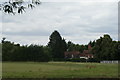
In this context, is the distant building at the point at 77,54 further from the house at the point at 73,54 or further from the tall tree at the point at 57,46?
the tall tree at the point at 57,46

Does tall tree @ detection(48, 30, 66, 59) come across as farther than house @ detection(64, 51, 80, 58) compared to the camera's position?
No

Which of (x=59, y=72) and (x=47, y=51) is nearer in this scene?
(x=59, y=72)

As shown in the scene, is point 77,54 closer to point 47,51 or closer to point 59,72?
point 47,51

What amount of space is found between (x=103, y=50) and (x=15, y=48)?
29.5 meters

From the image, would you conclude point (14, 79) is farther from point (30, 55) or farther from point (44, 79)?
point (30, 55)

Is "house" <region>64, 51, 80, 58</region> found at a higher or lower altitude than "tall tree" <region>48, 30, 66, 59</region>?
lower

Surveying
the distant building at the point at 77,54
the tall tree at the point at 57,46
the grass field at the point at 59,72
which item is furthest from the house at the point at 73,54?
the grass field at the point at 59,72

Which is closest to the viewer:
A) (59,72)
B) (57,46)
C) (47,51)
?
(59,72)

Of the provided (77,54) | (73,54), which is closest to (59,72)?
(73,54)

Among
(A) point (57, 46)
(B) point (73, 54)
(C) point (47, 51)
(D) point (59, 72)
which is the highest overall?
(A) point (57, 46)

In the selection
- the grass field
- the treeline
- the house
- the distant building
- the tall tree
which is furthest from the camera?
the house

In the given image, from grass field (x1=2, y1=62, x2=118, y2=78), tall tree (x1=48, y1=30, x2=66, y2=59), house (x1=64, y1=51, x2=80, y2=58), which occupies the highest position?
tall tree (x1=48, y1=30, x2=66, y2=59)

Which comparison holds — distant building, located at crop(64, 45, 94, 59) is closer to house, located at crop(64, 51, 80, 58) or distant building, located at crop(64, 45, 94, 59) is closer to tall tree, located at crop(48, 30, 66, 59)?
house, located at crop(64, 51, 80, 58)

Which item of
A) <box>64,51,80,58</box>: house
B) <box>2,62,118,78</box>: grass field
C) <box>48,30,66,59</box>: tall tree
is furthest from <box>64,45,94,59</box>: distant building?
<box>2,62,118,78</box>: grass field
